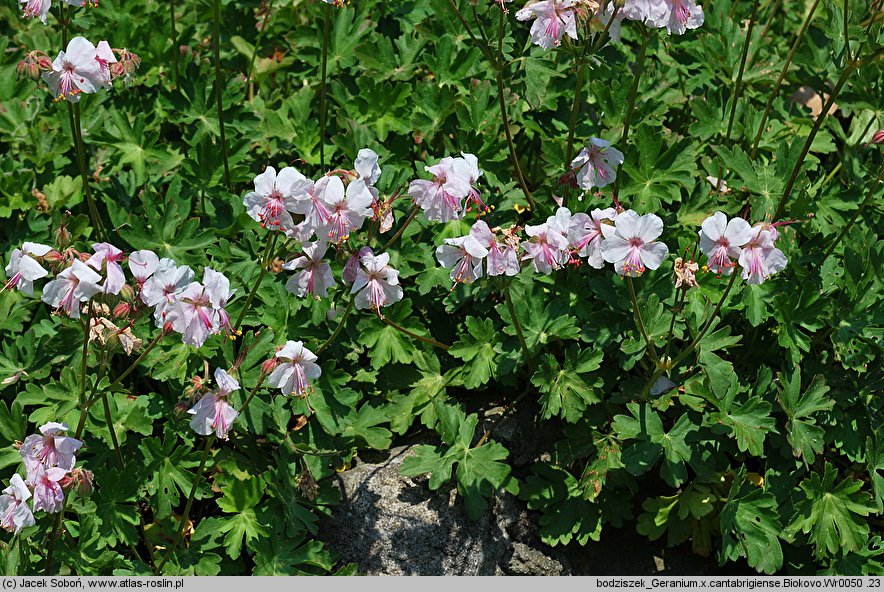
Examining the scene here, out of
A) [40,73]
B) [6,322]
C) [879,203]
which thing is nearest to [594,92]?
[879,203]

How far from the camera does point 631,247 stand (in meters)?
3.10

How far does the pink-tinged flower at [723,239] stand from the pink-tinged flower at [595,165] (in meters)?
0.59

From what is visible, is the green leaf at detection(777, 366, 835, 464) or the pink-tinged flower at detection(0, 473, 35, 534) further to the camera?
the green leaf at detection(777, 366, 835, 464)

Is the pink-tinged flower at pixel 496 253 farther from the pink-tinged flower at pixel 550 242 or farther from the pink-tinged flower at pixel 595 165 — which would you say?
the pink-tinged flower at pixel 595 165

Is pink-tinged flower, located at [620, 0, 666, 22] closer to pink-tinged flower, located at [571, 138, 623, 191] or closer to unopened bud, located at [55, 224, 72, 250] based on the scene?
pink-tinged flower, located at [571, 138, 623, 191]

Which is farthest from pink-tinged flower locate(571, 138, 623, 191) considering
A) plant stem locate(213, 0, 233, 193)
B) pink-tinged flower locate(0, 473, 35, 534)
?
pink-tinged flower locate(0, 473, 35, 534)

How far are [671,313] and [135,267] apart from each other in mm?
2121

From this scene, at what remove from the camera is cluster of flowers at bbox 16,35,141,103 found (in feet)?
10.5

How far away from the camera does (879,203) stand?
4109 mm

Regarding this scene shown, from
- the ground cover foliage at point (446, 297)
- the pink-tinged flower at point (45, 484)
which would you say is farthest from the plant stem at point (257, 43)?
the pink-tinged flower at point (45, 484)

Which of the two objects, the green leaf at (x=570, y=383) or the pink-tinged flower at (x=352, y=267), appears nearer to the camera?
the pink-tinged flower at (x=352, y=267)

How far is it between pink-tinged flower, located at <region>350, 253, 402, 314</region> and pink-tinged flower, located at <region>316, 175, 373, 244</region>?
0.21m

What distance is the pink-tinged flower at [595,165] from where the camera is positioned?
3467 millimetres

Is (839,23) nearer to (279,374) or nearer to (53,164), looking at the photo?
(279,374)
